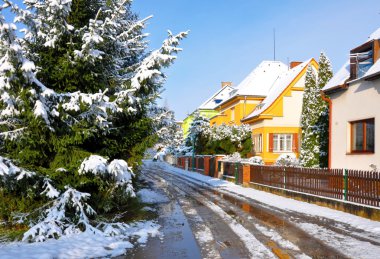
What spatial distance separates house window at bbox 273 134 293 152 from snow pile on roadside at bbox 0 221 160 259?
24.2 m

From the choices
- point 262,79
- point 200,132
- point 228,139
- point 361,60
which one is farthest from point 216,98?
point 361,60

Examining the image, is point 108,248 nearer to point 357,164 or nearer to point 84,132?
point 84,132

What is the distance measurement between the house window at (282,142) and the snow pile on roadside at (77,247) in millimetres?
24196

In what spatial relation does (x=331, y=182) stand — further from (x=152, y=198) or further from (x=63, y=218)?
(x=63, y=218)

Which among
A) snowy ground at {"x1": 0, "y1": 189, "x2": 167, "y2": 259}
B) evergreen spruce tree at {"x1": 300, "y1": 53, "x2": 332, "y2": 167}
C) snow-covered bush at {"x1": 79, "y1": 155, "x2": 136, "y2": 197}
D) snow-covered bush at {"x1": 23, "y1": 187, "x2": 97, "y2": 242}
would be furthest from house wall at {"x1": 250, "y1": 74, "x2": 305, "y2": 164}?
snow-covered bush at {"x1": 23, "y1": 187, "x2": 97, "y2": 242}

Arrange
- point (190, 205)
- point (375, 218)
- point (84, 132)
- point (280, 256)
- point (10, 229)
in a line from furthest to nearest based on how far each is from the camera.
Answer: point (190, 205)
point (375, 218)
point (10, 229)
point (84, 132)
point (280, 256)

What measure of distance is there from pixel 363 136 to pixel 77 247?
1304cm

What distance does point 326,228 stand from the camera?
9086mm

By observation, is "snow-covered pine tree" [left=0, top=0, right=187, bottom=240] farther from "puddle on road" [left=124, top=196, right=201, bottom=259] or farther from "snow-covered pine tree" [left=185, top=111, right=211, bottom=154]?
"snow-covered pine tree" [left=185, top=111, right=211, bottom=154]

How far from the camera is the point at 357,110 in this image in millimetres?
16078

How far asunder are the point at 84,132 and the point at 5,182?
1.88 m

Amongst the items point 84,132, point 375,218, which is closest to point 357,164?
point 375,218

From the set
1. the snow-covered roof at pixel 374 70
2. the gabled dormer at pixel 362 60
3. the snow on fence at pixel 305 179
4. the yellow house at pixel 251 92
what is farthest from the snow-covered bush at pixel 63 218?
the yellow house at pixel 251 92

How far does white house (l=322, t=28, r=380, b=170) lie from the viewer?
14898mm
